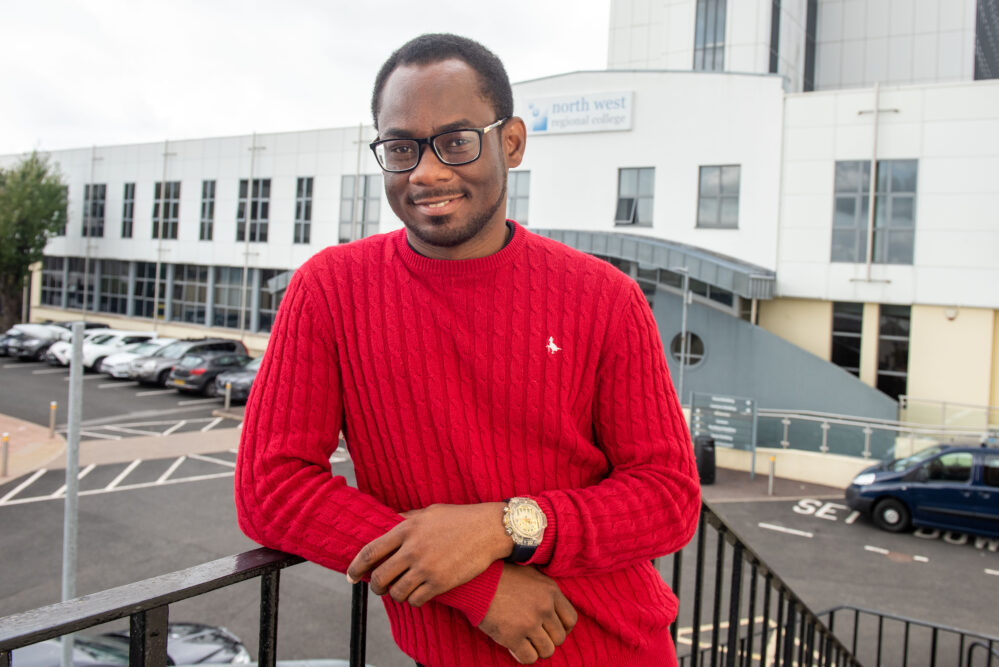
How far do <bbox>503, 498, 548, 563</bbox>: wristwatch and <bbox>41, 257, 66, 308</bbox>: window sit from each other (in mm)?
43150

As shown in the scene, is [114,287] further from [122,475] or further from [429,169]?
[429,169]

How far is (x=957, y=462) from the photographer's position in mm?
11477

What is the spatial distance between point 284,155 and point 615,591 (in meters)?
30.3

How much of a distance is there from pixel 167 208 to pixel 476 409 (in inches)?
1427

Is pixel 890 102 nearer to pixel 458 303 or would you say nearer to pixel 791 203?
pixel 791 203

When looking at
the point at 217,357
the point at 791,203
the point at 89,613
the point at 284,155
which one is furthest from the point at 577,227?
the point at 89,613

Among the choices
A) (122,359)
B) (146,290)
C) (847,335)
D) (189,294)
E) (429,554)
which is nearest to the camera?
(429,554)

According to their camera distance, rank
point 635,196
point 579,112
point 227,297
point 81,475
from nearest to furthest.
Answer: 1. point 81,475
2. point 635,196
3. point 579,112
4. point 227,297

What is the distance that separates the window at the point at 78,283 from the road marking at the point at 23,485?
85.9 feet

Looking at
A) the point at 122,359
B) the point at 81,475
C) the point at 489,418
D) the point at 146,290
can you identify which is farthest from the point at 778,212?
the point at 146,290

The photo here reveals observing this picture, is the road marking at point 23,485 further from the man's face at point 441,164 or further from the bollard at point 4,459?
the man's face at point 441,164

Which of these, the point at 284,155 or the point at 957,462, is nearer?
the point at 957,462

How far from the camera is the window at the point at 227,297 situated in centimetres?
3141

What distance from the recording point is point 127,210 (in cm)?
3556
